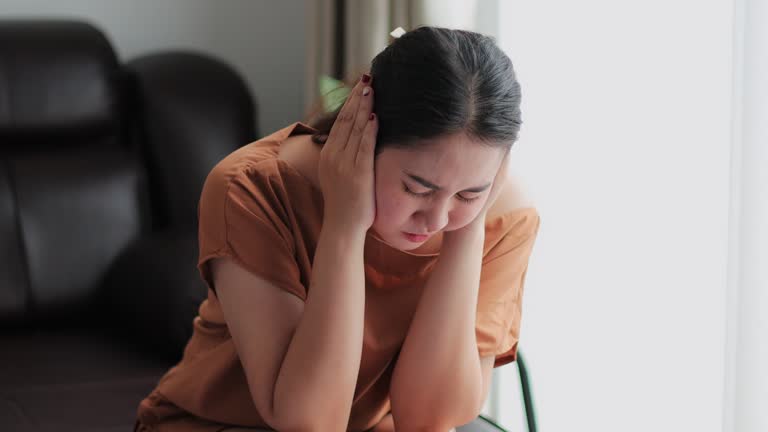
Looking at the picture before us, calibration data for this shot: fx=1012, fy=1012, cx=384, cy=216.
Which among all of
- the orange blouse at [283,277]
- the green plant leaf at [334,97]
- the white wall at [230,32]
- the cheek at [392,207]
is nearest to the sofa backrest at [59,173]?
the white wall at [230,32]

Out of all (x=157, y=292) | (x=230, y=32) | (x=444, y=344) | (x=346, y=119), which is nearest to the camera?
(x=346, y=119)

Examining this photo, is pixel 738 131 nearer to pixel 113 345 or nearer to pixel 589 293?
pixel 589 293

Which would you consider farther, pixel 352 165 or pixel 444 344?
pixel 444 344

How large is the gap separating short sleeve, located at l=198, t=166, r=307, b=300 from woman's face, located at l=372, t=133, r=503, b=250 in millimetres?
138

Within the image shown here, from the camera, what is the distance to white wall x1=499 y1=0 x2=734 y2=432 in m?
1.55

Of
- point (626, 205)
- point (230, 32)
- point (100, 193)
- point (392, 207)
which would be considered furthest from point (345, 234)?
point (230, 32)

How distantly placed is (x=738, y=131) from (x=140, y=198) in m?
1.47

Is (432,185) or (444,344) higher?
(432,185)

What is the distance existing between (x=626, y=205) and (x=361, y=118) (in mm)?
683

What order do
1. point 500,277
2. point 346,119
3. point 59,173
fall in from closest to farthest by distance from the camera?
point 346,119, point 500,277, point 59,173

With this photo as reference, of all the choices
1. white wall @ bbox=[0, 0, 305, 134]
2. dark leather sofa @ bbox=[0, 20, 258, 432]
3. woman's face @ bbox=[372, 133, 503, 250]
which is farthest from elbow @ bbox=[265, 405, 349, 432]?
white wall @ bbox=[0, 0, 305, 134]

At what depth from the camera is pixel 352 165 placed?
4.03 feet

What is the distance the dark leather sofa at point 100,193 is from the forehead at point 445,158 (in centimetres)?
105

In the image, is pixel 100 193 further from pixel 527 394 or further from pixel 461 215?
pixel 461 215
